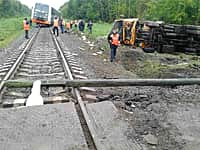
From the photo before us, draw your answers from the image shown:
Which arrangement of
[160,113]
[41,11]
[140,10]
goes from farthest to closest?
[140,10] → [41,11] → [160,113]

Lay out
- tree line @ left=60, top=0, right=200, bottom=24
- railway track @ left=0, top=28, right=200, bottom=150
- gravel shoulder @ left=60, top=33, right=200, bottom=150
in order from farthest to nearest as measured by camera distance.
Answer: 1. tree line @ left=60, top=0, right=200, bottom=24
2. gravel shoulder @ left=60, top=33, right=200, bottom=150
3. railway track @ left=0, top=28, right=200, bottom=150

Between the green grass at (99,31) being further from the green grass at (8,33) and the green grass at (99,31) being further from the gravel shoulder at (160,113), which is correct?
the gravel shoulder at (160,113)

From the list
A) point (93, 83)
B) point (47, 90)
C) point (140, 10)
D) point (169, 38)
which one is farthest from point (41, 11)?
point (93, 83)

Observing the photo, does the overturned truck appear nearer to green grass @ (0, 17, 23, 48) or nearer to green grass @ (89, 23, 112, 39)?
green grass @ (0, 17, 23, 48)

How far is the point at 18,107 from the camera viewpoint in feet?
19.9

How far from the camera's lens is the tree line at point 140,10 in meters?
35.8

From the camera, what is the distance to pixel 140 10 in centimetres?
5909

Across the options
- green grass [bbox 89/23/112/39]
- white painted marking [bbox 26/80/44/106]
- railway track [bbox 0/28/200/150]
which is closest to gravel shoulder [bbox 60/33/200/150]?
railway track [bbox 0/28/200/150]

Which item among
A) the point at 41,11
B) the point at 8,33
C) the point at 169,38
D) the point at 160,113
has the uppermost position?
the point at 41,11

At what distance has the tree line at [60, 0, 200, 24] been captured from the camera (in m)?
35.8

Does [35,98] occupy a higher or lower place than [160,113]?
higher

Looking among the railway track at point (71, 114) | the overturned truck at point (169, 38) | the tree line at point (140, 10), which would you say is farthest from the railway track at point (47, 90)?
the tree line at point (140, 10)

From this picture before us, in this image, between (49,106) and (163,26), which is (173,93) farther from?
(163,26)

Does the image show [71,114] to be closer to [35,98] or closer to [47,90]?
[35,98]
